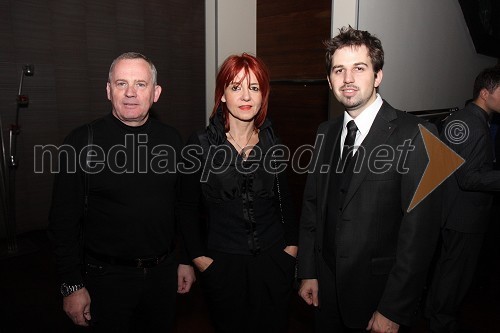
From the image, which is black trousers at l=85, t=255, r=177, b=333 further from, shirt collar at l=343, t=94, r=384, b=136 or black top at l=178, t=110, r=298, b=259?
shirt collar at l=343, t=94, r=384, b=136

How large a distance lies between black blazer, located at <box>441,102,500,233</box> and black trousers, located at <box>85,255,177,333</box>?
1.84 metres

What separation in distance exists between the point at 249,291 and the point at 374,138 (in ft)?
2.90

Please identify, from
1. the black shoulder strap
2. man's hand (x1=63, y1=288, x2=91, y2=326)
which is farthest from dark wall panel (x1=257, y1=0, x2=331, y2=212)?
man's hand (x1=63, y1=288, x2=91, y2=326)

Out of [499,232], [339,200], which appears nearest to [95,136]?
[339,200]

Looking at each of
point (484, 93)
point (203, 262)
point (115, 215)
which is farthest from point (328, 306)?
point (484, 93)

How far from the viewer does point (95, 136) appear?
65.5 inches

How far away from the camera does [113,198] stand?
1.65 meters

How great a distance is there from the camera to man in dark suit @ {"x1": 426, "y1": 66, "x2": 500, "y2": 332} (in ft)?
7.86

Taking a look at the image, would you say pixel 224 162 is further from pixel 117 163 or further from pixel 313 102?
pixel 313 102

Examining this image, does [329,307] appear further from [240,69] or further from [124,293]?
[240,69]

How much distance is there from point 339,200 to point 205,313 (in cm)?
171

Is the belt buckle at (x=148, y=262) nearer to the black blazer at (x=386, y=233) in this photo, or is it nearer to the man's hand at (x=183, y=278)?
the man's hand at (x=183, y=278)

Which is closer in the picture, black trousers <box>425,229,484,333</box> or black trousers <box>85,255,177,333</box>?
black trousers <box>85,255,177,333</box>

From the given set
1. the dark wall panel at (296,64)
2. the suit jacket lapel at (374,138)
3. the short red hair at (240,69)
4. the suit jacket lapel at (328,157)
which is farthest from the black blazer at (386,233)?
the dark wall panel at (296,64)
